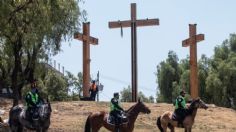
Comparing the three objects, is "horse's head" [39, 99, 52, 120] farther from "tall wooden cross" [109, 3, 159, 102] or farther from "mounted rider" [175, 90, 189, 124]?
"tall wooden cross" [109, 3, 159, 102]

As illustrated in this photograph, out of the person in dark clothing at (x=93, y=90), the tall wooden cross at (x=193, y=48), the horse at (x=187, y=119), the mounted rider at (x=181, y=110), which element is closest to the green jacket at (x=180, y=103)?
the mounted rider at (x=181, y=110)

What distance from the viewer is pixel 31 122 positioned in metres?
24.8

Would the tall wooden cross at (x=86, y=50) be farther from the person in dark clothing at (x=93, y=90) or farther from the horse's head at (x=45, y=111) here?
the horse's head at (x=45, y=111)

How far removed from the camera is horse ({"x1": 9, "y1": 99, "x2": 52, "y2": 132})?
80.1 feet

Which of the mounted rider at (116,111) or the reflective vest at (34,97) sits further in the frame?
the mounted rider at (116,111)

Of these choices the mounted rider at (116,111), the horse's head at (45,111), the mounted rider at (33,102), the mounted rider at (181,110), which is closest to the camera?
the horse's head at (45,111)

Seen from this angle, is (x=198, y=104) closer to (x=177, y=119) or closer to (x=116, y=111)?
(x=177, y=119)

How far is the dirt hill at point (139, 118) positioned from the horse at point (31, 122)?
291 centimetres

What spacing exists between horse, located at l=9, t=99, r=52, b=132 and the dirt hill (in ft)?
9.56

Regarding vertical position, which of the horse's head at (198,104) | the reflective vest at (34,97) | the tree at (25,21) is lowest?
the horse's head at (198,104)

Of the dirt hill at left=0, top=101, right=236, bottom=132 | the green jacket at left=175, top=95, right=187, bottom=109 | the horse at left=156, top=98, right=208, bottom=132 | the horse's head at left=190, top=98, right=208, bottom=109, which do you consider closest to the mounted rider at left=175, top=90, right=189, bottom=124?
the green jacket at left=175, top=95, right=187, bottom=109

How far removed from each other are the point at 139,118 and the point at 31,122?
10255 millimetres

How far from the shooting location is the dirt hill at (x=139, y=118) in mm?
30698

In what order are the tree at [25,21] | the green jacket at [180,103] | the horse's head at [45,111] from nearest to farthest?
the tree at [25,21], the horse's head at [45,111], the green jacket at [180,103]
